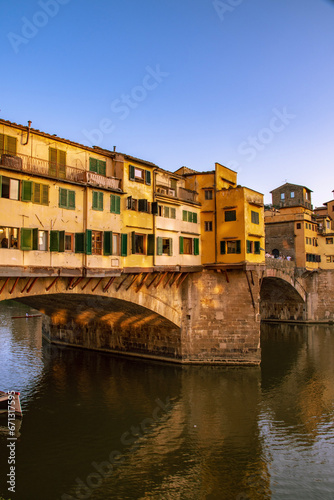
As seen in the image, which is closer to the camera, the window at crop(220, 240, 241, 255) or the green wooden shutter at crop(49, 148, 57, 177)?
the green wooden shutter at crop(49, 148, 57, 177)

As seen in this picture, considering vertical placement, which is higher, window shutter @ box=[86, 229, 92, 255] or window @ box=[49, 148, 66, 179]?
window @ box=[49, 148, 66, 179]

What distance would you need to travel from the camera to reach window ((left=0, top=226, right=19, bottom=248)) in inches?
709

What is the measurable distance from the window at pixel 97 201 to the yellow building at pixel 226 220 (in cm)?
1107

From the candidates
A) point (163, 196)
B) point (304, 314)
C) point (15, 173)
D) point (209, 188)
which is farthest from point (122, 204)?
point (304, 314)

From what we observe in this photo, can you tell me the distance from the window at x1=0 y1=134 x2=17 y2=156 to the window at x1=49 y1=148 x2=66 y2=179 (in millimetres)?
2111

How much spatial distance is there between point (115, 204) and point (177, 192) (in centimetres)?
776

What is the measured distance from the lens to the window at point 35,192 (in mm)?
18750

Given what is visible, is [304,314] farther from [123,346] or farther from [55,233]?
[55,233]

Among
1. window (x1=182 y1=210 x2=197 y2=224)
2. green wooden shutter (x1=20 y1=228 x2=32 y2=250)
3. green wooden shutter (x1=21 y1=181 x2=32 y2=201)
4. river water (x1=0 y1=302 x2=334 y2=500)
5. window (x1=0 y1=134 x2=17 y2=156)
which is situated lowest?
river water (x1=0 y1=302 x2=334 y2=500)

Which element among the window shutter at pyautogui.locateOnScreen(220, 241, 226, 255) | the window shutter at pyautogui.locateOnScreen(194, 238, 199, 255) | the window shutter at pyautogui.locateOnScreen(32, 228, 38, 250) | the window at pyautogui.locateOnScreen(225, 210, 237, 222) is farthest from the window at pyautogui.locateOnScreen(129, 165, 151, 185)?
the window shutter at pyautogui.locateOnScreen(32, 228, 38, 250)

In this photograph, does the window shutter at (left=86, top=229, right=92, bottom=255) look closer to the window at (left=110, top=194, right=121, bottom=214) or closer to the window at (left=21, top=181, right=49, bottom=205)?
the window at (left=110, top=194, right=121, bottom=214)

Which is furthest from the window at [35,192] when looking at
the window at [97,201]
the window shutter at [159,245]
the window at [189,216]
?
the window at [189,216]

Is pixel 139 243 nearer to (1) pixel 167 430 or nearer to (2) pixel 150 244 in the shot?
(2) pixel 150 244

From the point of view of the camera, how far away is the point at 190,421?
20672 mm
